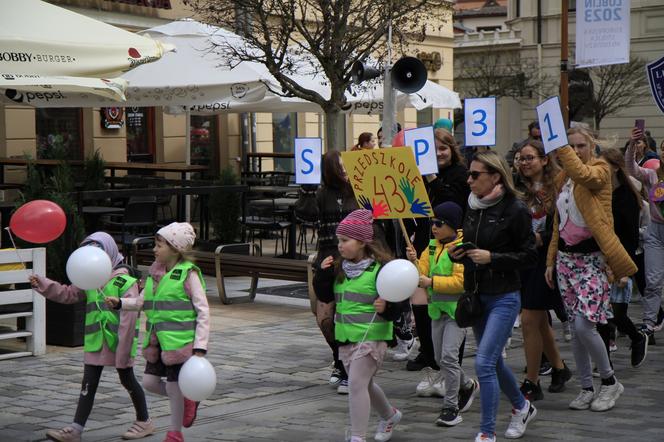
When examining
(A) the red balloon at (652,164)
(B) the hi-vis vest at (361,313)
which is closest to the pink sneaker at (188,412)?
(B) the hi-vis vest at (361,313)

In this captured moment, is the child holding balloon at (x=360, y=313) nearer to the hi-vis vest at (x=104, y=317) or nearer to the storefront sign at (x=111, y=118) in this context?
the hi-vis vest at (x=104, y=317)

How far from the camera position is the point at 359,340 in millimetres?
6551

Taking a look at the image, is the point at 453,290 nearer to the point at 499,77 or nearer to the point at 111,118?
the point at 111,118

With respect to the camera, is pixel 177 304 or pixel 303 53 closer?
pixel 177 304

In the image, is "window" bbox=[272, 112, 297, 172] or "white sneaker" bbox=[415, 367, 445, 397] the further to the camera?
"window" bbox=[272, 112, 297, 172]

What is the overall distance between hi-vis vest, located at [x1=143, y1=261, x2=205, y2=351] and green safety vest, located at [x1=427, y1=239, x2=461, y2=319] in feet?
5.41

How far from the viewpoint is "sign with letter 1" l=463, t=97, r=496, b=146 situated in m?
11.2

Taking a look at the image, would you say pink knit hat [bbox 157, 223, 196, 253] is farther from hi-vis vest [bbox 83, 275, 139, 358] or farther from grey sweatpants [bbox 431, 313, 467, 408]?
grey sweatpants [bbox 431, 313, 467, 408]

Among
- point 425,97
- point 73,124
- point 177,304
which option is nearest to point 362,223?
point 177,304

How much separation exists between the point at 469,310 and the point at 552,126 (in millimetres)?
1267

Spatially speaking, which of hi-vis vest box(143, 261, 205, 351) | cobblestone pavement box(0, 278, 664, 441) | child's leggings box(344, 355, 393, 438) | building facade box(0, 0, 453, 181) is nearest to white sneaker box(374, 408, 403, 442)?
cobblestone pavement box(0, 278, 664, 441)

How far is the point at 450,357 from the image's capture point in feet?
23.7

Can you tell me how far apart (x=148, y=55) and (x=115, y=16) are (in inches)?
416

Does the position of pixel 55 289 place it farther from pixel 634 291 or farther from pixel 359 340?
pixel 634 291
